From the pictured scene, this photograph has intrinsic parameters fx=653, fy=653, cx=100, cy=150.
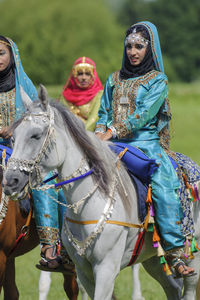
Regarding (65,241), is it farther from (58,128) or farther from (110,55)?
(110,55)

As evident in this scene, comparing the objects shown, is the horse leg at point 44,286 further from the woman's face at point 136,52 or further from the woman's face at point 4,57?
the woman's face at point 136,52

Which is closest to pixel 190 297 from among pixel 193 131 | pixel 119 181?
pixel 119 181

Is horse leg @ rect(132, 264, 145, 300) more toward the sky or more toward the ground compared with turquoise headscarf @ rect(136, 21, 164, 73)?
more toward the ground

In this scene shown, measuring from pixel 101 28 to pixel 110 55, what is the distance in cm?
755

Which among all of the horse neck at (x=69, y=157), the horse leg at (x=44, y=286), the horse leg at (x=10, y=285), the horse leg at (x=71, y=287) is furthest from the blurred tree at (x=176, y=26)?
the horse neck at (x=69, y=157)

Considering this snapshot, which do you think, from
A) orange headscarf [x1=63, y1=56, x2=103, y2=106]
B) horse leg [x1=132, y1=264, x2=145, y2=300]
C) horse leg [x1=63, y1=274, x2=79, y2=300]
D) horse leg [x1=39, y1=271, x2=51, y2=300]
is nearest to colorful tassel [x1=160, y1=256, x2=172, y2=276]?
horse leg [x1=63, y1=274, x2=79, y2=300]

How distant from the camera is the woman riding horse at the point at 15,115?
21.8 ft

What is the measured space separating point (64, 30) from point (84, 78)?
63.2 metres

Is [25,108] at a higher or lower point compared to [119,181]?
higher

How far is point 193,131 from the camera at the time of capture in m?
40.1

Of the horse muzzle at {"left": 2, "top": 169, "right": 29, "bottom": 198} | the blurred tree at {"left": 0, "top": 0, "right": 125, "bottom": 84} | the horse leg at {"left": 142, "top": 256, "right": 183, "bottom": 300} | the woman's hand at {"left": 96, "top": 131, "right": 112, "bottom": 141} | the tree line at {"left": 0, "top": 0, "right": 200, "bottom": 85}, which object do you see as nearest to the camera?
the horse muzzle at {"left": 2, "top": 169, "right": 29, "bottom": 198}

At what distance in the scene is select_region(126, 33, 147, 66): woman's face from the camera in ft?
20.7

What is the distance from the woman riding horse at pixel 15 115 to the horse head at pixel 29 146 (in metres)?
1.49

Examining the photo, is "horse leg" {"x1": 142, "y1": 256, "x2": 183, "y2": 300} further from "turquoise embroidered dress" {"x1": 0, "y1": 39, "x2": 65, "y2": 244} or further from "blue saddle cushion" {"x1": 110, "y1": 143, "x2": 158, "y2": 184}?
"blue saddle cushion" {"x1": 110, "y1": 143, "x2": 158, "y2": 184}
